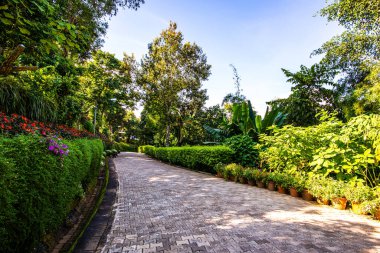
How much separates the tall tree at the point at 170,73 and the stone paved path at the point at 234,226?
1805cm

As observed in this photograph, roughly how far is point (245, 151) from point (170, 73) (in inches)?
585

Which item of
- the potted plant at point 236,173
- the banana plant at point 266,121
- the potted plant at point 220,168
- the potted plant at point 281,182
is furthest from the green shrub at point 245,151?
the potted plant at point 281,182

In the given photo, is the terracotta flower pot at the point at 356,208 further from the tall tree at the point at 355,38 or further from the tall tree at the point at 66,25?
the tall tree at the point at 355,38

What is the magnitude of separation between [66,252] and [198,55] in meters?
23.6

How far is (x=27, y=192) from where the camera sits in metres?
2.34

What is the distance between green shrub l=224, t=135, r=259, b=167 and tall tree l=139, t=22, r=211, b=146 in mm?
13296

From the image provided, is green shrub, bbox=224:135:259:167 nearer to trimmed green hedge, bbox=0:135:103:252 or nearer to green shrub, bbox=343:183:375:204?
green shrub, bbox=343:183:375:204

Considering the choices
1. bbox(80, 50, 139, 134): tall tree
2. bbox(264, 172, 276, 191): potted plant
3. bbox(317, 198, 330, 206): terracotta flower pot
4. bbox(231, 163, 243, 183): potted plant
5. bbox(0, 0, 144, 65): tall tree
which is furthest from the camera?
bbox(80, 50, 139, 134): tall tree

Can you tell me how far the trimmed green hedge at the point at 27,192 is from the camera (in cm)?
198

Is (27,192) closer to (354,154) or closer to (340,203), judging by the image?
(340,203)

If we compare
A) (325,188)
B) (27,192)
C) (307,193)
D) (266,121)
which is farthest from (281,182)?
(27,192)

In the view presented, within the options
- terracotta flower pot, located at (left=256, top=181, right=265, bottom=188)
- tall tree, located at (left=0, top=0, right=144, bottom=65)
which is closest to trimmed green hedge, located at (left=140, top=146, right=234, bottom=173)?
terracotta flower pot, located at (left=256, top=181, right=265, bottom=188)

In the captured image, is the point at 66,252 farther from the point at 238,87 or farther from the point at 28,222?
the point at 238,87

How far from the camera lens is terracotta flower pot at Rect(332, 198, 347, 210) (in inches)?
203
